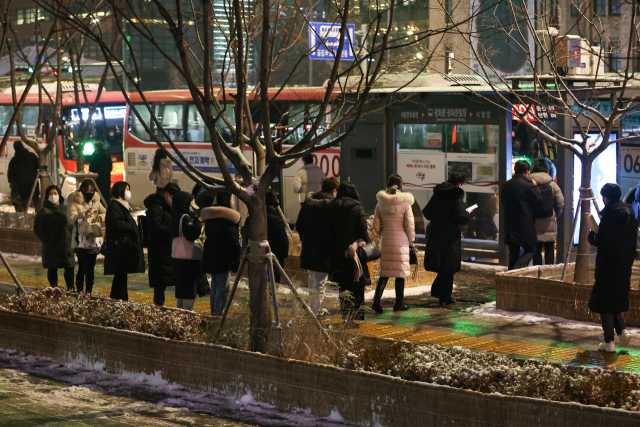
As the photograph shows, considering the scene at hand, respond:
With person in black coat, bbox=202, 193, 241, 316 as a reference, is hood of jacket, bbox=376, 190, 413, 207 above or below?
above

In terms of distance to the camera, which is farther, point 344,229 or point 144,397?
point 344,229

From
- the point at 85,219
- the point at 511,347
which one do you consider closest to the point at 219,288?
the point at 85,219

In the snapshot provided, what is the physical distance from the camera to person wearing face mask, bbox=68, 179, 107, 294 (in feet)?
39.5

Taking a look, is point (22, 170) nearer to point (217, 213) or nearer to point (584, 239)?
point (217, 213)

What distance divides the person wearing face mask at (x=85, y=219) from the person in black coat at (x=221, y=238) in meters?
2.60

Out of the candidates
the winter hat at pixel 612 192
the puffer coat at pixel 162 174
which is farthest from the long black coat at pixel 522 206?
the puffer coat at pixel 162 174

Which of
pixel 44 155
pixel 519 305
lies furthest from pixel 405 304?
pixel 44 155

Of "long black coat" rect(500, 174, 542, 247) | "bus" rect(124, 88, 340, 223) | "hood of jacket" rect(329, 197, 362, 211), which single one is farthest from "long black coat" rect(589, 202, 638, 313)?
"bus" rect(124, 88, 340, 223)

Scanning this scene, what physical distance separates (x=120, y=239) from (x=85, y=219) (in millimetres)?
1006

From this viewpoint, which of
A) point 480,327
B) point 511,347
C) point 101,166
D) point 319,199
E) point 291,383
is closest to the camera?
point 291,383

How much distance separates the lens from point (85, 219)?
11969 millimetres

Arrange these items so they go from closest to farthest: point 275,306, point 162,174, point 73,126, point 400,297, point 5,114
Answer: point 275,306 < point 400,297 < point 162,174 < point 73,126 < point 5,114

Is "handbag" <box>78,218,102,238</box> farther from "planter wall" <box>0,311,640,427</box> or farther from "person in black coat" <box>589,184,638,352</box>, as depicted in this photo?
"person in black coat" <box>589,184,638,352</box>

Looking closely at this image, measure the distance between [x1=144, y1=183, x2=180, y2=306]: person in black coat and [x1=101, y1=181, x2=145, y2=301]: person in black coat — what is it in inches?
13.1
